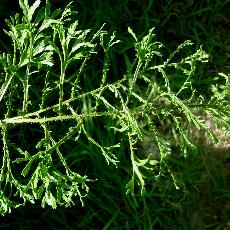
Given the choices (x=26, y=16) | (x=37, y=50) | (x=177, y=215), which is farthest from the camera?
(x=177, y=215)

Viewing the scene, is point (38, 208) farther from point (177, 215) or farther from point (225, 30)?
point (225, 30)

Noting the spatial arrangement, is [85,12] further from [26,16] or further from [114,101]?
[26,16]

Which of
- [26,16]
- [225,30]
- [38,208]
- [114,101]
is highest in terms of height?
[26,16]

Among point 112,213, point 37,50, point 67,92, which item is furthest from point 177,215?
point 37,50

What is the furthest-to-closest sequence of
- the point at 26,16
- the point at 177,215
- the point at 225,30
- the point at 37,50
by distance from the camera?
the point at 225,30 → the point at 177,215 → the point at 37,50 → the point at 26,16

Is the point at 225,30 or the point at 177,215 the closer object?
the point at 177,215

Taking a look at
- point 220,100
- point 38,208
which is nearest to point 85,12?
point 38,208

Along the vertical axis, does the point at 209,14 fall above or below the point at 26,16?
below

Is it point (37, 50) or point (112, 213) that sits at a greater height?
point (37, 50)

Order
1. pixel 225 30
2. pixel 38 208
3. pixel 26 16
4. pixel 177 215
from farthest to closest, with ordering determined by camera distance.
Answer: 1. pixel 225 30
2. pixel 177 215
3. pixel 38 208
4. pixel 26 16
